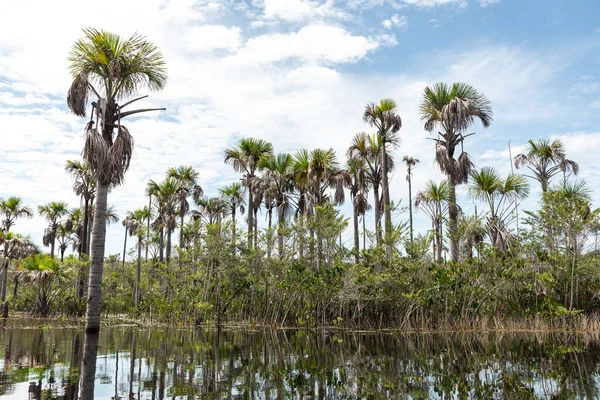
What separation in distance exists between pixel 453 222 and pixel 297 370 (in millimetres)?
14917

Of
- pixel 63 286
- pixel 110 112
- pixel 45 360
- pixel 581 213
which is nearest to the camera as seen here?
pixel 45 360

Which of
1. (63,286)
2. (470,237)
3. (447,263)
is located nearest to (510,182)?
(470,237)

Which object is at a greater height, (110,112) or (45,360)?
(110,112)

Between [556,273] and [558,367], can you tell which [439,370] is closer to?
[558,367]

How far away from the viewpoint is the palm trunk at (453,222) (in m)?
20.1

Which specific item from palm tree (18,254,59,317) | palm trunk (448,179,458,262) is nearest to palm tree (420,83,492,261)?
palm trunk (448,179,458,262)

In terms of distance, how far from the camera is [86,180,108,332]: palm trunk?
598 inches

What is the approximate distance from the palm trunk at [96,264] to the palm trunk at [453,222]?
47.3ft

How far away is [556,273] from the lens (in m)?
17.7

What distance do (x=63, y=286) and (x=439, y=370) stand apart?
23603 millimetres

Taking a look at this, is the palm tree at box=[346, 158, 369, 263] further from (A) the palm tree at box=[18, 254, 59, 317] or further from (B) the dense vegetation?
(A) the palm tree at box=[18, 254, 59, 317]

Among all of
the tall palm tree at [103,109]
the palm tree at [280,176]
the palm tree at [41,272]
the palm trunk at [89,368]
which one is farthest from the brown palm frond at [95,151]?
the palm tree at [280,176]

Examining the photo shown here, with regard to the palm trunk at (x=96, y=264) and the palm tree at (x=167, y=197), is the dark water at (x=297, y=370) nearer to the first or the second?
the palm trunk at (x=96, y=264)

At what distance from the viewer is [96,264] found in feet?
50.0
